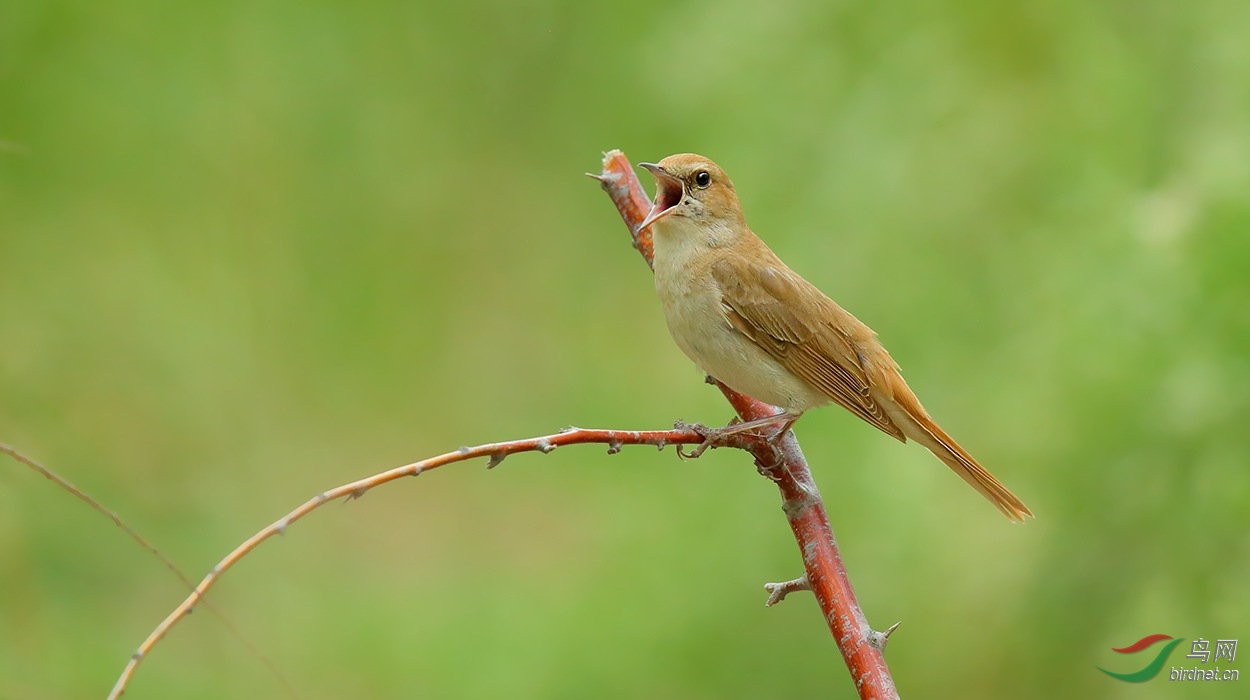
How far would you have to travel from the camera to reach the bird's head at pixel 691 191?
12.8 ft

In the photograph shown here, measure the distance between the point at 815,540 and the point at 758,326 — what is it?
137cm

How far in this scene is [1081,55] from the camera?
486 centimetres

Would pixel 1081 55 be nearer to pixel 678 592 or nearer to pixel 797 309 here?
pixel 797 309

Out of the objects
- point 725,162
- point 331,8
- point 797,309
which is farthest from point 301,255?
point 797,309

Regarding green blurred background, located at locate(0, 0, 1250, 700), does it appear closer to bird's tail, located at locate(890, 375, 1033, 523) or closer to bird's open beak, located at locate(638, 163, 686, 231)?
bird's tail, located at locate(890, 375, 1033, 523)

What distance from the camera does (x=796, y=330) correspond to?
12.9 ft

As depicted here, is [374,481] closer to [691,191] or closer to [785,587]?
[785,587]

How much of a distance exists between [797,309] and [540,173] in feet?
15.1

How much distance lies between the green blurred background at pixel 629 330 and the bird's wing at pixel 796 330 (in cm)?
78

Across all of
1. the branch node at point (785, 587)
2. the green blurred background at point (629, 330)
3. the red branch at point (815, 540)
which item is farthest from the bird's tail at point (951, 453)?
the branch node at point (785, 587)

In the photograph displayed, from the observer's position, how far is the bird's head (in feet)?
12.8

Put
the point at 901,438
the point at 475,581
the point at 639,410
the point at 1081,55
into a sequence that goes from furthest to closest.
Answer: the point at 475,581
the point at 639,410
the point at 1081,55
the point at 901,438

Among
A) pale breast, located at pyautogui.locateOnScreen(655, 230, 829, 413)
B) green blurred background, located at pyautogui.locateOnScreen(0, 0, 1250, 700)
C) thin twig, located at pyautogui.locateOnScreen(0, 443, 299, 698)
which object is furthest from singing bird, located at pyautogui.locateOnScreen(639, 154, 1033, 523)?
thin twig, located at pyautogui.locateOnScreen(0, 443, 299, 698)

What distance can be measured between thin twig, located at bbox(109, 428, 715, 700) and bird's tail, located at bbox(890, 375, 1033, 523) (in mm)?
1510
